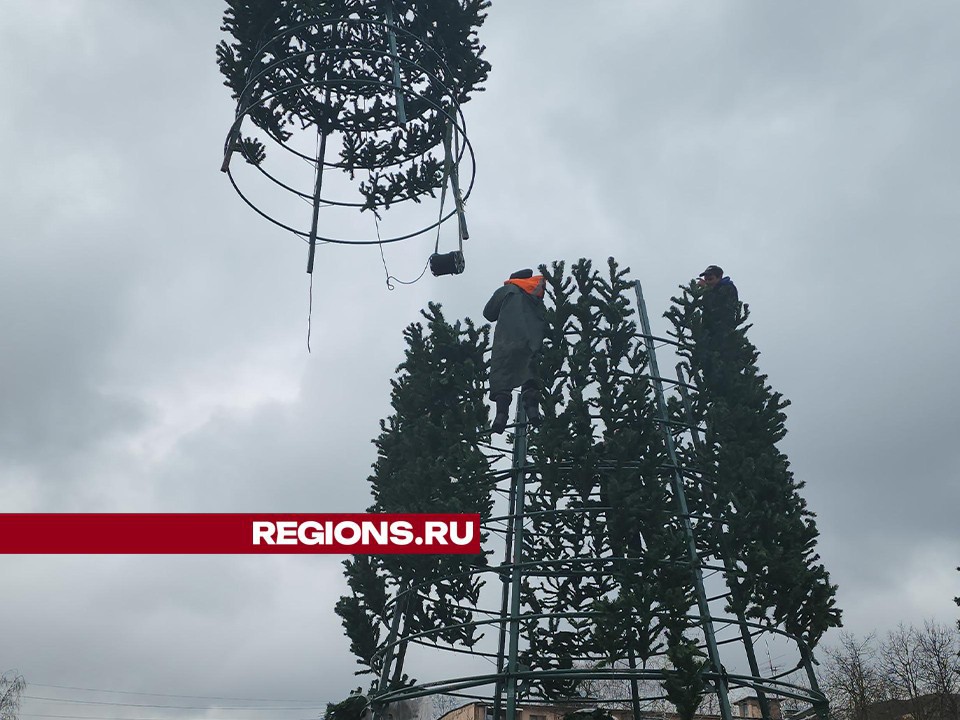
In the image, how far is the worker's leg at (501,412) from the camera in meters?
12.2

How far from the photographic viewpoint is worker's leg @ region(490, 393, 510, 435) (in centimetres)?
1218

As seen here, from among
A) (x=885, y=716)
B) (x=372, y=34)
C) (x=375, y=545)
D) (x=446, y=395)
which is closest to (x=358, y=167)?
(x=372, y=34)

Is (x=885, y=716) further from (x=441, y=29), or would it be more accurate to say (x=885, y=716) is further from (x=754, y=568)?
(x=441, y=29)

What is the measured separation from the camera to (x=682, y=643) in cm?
916

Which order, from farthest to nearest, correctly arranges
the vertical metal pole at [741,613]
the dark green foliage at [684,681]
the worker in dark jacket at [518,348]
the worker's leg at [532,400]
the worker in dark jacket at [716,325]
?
the worker in dark jacket at [716,325] → the worker in dark jacket at [518,348] → the worker's leg at [532,400] → the vertical metal pole at [741,613] → the dark green foliage at [684,681]

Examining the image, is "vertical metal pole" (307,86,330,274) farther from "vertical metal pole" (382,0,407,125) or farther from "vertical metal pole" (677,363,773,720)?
"vertical metal pole" (677,363,773,720)

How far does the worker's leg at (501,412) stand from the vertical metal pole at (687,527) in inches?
81.1

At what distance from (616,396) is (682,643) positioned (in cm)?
327

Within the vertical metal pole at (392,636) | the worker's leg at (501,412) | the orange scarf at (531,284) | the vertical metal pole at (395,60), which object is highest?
the vertical metal pole at (395,60)

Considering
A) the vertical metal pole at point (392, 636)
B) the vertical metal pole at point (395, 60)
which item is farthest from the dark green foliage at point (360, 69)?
the vertical metal pole at point (392, 636)

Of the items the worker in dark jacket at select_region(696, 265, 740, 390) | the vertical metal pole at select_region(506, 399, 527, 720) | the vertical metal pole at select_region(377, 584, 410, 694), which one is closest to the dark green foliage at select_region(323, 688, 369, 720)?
the vertical metal pole at select_region(377, 584, 410, 694)

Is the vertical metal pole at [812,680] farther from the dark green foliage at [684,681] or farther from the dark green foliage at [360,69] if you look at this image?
the dark green foliage at [360,69]

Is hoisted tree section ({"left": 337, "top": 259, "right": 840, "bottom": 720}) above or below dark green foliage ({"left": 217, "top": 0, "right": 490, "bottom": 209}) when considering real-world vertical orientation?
below

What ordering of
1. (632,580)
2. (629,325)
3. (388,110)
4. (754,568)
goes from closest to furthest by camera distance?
1. (632,580)
2. (754,568)
3. (629,325)
4. (388,110)
